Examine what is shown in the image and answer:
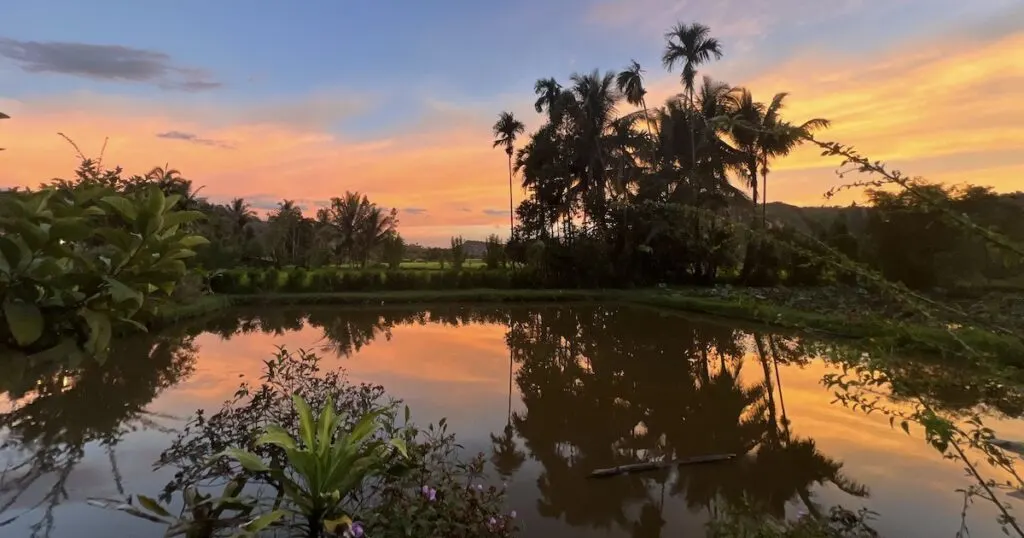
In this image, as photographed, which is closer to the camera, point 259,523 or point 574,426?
point 259,523

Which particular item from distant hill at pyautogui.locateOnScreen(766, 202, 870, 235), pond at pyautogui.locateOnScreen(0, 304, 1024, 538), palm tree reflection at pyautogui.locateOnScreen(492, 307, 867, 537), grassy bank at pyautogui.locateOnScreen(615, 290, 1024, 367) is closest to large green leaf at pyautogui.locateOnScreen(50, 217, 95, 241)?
pond at pyautogui.locateOnScreen(0, 304, 1024, 538)

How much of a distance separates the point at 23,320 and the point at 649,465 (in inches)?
193

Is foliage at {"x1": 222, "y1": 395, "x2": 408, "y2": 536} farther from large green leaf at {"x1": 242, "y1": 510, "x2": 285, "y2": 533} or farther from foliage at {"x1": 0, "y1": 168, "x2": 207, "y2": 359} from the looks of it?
foliage at {"x1": 0, "y1": 168, "x2": 207, "y2": 359}

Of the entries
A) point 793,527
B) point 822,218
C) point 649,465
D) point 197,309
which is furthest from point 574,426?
point 822,218

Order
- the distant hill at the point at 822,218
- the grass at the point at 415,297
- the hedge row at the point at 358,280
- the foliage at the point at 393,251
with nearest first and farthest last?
the grass at the point at 415,297
the hedge row at the point at 358,280
the distant hill at the point at 822,218
the foliage at the point at 393,251

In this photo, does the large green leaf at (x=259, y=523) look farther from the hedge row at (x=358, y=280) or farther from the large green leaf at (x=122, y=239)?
the hedge row at (x=358, y=280)

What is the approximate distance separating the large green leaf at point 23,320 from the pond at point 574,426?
13 cm

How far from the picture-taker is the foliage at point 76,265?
0.79 meters

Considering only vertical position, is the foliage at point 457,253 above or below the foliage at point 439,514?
above

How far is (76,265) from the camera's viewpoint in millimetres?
962

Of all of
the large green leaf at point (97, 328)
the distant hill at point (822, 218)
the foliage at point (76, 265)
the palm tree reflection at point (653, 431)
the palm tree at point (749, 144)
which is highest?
the palm tree at point (749, 144)

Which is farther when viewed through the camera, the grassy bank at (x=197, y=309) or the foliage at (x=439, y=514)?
the grassy bank at (x=197, y=309)

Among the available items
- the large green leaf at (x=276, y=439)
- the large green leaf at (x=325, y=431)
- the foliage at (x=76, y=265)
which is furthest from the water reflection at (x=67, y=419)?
the foliage at (x=76, y=265)

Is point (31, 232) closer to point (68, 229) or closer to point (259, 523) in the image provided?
point (68, 229)
